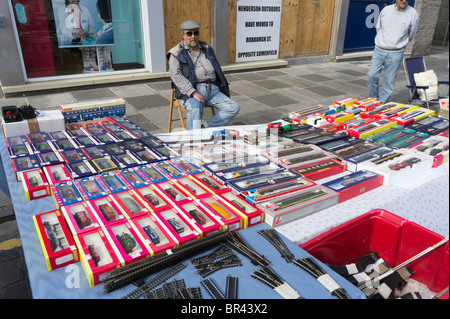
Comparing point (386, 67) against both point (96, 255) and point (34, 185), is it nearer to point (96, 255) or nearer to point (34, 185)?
point (34, 185)

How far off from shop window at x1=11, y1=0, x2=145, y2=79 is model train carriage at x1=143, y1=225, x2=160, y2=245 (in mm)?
7036

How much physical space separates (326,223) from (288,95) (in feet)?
19.8

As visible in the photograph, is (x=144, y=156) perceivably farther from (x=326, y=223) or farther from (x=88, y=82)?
(x=88, y=82)

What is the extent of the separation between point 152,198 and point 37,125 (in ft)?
5.42

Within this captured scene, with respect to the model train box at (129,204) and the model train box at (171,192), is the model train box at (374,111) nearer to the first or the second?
the model train box at (171,192)

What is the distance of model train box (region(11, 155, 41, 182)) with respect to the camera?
89.8 inches

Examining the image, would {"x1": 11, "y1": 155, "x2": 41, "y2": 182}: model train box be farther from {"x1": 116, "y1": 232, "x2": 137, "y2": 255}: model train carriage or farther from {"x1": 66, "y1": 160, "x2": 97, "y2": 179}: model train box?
{"x1": 116, "y1": 232, "x2": 137, "y2": 255}: model train carriage

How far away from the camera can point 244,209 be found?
198 centimetres

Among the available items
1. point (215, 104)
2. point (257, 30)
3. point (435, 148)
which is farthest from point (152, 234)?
point (257, 30)

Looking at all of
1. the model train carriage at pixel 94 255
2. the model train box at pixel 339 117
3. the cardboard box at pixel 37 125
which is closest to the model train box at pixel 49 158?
the cardboard box at pixel 37 125

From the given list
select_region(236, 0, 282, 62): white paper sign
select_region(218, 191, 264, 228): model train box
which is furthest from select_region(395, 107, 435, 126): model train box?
select_region(236, 0, 282, 62): white paper sign

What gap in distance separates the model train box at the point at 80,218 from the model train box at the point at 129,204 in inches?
6.0

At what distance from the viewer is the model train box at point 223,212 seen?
5.99 feet
